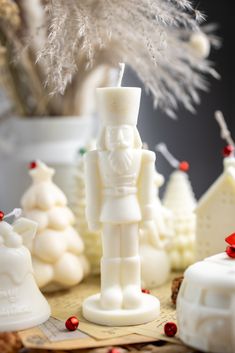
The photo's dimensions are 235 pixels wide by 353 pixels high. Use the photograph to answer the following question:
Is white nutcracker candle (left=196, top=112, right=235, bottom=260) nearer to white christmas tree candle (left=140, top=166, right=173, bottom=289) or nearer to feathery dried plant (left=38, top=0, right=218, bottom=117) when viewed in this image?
white christmas tree candle (left=140, top=166, right=173, bottom=289)

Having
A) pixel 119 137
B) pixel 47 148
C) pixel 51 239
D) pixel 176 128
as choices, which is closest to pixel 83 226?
pixel 51 239

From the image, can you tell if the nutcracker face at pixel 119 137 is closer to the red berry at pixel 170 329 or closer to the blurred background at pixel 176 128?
the red berry at pixel 170 329

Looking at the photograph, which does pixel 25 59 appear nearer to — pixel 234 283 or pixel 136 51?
pixel 136 51

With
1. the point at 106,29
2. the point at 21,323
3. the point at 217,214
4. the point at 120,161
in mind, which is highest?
the point at 106,29

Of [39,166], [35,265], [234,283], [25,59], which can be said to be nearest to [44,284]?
[35,265]

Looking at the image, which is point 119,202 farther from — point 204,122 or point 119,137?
point 204,122

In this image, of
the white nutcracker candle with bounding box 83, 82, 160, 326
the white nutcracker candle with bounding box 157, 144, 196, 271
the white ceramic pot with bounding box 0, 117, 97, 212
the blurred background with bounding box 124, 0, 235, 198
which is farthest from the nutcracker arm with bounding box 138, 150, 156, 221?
the blurred background with bounding box 124, 0, 235, 198

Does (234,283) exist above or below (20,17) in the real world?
below
